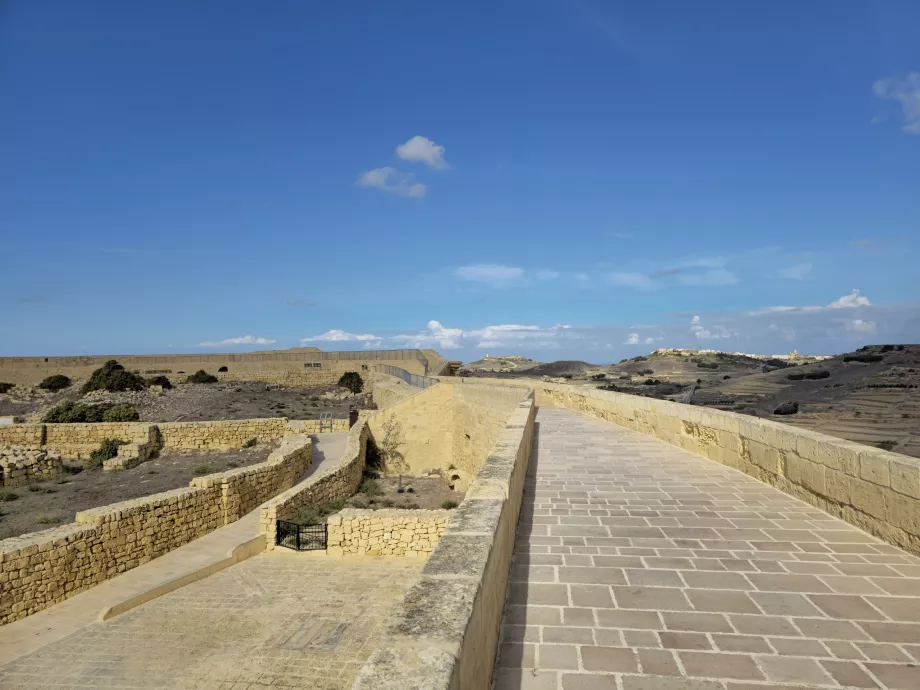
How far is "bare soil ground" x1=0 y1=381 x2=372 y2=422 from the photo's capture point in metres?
29.2

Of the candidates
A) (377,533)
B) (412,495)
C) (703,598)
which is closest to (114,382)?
(412,495)

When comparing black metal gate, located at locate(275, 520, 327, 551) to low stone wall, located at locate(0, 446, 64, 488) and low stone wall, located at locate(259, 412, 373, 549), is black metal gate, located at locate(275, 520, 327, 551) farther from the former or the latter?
low stone wall, located at locate(0, 446, 64, 488)

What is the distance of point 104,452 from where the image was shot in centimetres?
2188

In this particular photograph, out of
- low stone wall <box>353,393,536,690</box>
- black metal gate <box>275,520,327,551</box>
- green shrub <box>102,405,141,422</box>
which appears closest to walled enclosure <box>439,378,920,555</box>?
low stone wall <box>353,393,536,690</box>

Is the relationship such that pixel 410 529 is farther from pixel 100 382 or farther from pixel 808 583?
pixel 100 382

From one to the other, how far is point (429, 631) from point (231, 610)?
835cm

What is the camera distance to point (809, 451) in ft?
18.4

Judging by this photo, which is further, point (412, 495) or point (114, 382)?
point (114, 382)

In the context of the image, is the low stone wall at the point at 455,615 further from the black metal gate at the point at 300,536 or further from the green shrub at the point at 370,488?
the green shrub at the point at 370,488

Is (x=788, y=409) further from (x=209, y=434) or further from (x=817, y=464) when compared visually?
(x=209, y=434)

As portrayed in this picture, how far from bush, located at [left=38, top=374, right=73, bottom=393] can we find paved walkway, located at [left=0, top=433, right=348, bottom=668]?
3362cm

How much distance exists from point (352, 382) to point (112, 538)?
28.8 m

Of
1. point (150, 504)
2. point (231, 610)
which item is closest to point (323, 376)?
point (150, 504)

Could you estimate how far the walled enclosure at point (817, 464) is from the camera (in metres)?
4.28
